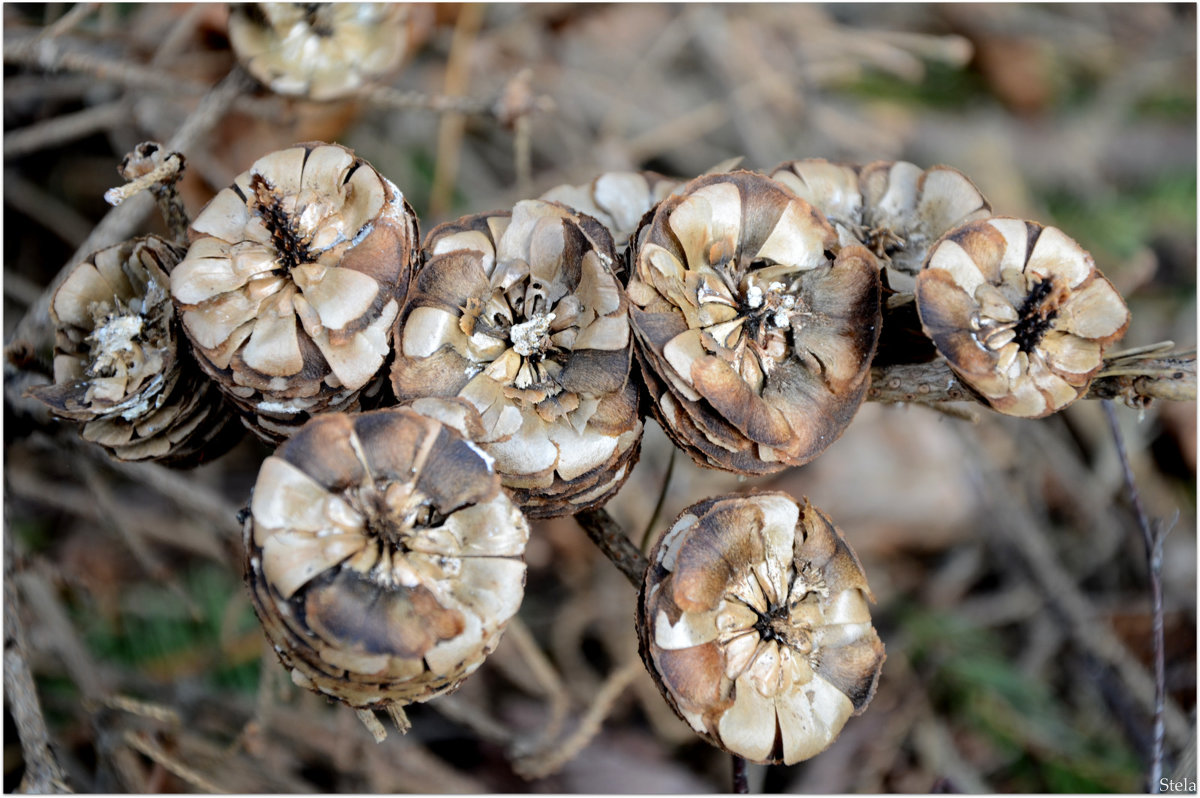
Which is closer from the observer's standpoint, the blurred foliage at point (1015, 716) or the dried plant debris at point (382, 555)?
the dried plant debris at point (382, 555)

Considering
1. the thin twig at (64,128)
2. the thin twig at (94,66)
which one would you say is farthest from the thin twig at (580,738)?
the thin twig at (64,128)

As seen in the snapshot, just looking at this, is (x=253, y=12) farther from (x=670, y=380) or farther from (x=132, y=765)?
(x=132, y=765)

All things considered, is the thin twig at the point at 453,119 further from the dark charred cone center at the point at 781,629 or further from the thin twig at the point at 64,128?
the dark charred cone center at the point at 781,629

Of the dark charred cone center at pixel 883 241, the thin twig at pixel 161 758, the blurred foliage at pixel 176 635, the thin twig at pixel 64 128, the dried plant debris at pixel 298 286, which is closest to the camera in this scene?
the dried plant debris at pixel 298 286

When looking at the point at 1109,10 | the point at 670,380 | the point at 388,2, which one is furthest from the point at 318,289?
the point at 1109,10

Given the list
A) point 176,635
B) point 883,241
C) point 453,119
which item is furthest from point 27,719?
point 453,119

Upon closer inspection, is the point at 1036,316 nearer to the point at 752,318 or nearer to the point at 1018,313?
the point at 1018,313
